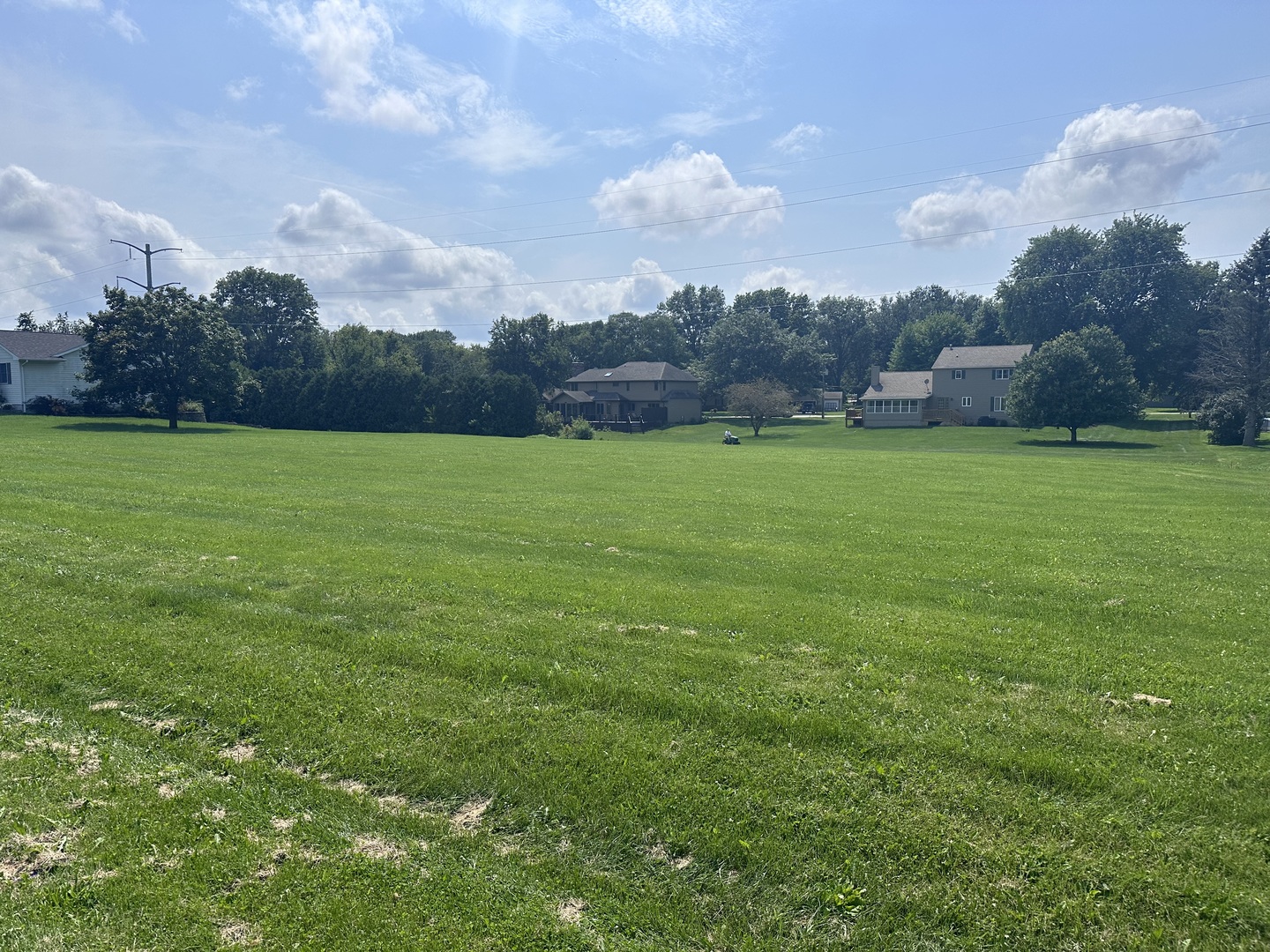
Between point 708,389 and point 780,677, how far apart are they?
101361mm

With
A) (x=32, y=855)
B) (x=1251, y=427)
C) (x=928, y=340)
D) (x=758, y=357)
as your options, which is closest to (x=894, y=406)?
(x=758, y=357)

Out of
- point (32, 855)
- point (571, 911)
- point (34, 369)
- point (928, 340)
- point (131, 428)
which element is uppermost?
point (928, 340)

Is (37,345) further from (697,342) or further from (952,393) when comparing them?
(697,342)

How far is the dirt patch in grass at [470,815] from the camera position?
5.23 metres

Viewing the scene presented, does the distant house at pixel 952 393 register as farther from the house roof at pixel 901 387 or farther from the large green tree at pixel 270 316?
the large green tree at pixel 270 316

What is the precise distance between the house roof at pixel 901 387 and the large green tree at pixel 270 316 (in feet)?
221

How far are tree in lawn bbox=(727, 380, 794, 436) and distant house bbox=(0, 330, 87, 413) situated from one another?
5985 cm

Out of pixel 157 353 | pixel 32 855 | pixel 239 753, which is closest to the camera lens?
pixel 32 855

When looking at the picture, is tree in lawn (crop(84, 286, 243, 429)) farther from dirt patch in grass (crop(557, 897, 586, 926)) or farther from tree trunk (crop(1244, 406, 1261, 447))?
tree trunk (crop(1244, 406, 1261, 447))

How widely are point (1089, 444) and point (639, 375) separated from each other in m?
53.2

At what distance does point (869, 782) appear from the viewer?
5699mm

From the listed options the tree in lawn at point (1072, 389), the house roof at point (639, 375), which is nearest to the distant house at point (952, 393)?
the tree in lawn at point (1072, 389)

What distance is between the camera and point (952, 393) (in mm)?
92812

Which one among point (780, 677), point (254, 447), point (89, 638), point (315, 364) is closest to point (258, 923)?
point (780, 677)
